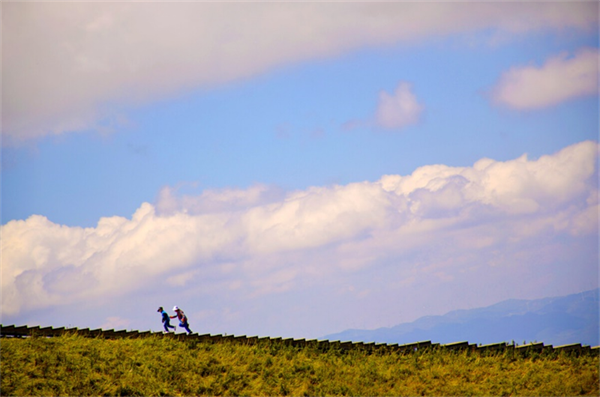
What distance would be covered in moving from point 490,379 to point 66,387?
15.6 meters

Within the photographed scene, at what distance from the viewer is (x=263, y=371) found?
2700 cm

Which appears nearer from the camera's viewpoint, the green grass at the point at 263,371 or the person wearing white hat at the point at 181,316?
the green grass at the point at 263,371

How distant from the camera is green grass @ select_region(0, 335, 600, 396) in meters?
24.7

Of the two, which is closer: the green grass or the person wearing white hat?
the green grass

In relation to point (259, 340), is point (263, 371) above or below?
below

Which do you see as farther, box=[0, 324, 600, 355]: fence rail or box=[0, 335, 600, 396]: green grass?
box=[0, 324, 600, 355]: fence rail

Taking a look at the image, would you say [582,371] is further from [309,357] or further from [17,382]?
[17,382]

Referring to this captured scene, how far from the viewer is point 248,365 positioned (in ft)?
90.0

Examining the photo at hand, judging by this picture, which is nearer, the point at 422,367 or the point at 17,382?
the point at 17,382

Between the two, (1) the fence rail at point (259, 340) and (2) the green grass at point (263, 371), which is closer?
(2) the green grass at point (263, 371)

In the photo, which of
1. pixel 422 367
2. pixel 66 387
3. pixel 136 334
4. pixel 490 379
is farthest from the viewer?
pixel 136 334

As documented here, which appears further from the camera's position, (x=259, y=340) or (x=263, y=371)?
(x=259, y=340)

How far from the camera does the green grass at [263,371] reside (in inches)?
971

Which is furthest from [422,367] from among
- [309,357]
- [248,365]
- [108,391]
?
[108,391]
